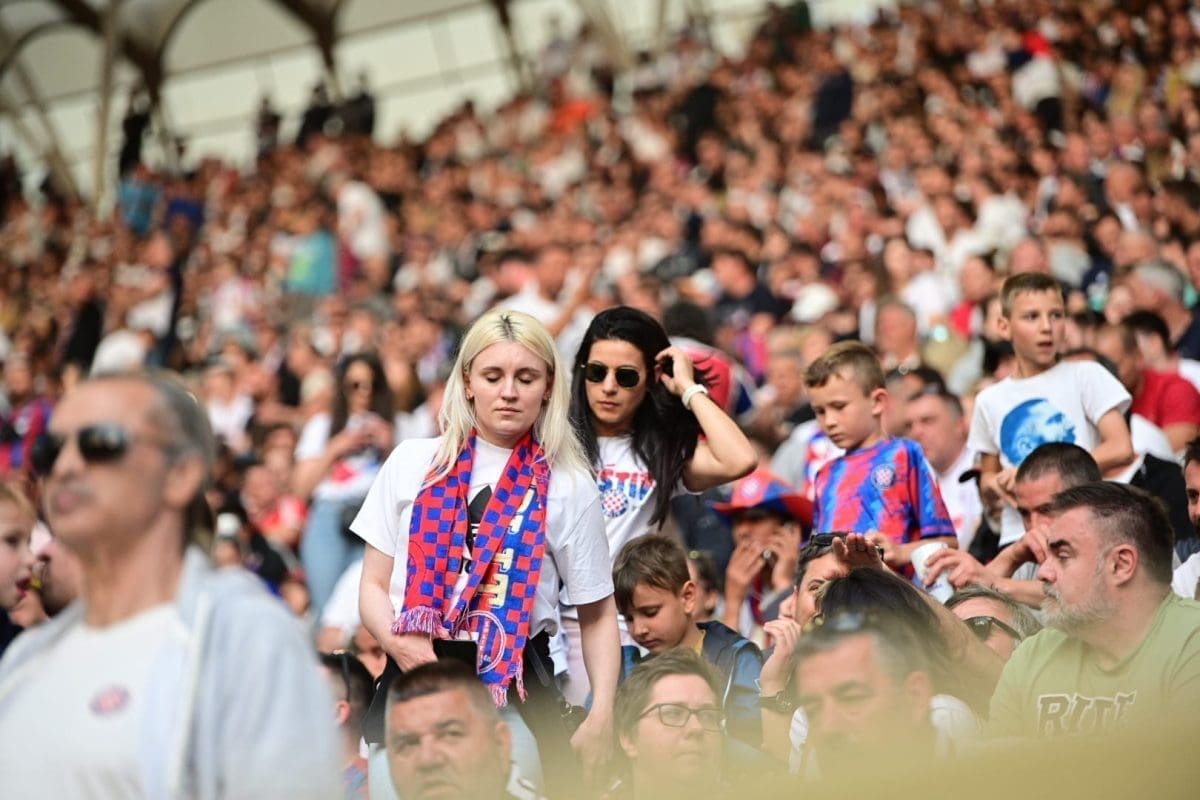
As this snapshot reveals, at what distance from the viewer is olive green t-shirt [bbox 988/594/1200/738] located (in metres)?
Result: 3.63

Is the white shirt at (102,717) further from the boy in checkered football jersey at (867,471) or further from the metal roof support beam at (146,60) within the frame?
the metal roof support beam at (146,60)

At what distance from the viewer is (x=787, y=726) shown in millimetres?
4418

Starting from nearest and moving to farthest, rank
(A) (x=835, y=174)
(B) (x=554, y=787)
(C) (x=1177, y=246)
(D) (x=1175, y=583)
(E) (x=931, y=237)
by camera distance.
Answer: (B) (x=554, y=787) → (D) (x=1175, y=583) → (C) (x=1177, y=246) → (E) (x=931, y=237) → (A) (x=835, y=174)

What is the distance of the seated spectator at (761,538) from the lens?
6152 mm

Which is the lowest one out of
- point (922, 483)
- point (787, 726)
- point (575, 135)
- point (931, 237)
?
point (787, 726)

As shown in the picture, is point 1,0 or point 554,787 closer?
point 554,787

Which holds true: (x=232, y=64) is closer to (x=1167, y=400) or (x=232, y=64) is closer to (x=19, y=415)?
(x=19, y=415)

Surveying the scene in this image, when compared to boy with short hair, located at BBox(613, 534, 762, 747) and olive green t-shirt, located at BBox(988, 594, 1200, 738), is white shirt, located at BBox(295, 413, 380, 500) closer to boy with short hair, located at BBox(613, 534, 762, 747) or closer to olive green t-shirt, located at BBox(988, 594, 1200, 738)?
boy with short hair, located at BBox(613, 534, 762, 747)

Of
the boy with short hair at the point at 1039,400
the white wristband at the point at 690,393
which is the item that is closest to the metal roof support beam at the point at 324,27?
the boy with short hair at the point at 1039,400

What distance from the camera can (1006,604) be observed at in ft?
15.0

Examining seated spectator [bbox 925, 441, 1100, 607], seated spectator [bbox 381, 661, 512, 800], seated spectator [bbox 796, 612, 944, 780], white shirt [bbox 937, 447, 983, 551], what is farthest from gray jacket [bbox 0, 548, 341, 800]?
white shirt [bbox 937, 447, 983, 551]

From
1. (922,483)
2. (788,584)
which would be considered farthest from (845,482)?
(788,584)

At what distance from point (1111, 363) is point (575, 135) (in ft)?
40.6

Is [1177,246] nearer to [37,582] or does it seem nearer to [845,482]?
[845,482]
